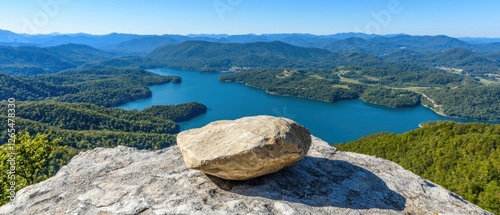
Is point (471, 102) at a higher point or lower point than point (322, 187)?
lower

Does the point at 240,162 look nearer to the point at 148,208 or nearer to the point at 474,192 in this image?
the point at 148,208

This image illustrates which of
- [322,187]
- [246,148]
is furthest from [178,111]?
[246,148]

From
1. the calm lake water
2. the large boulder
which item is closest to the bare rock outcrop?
the large boulder

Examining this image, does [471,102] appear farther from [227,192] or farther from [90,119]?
[227,192]

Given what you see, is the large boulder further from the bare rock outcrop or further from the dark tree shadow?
the bare rock outcrop

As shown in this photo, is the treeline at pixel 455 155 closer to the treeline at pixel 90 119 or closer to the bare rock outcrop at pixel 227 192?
the bare rock outcrop at pixel 227 192

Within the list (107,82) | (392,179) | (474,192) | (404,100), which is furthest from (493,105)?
(107,82)
